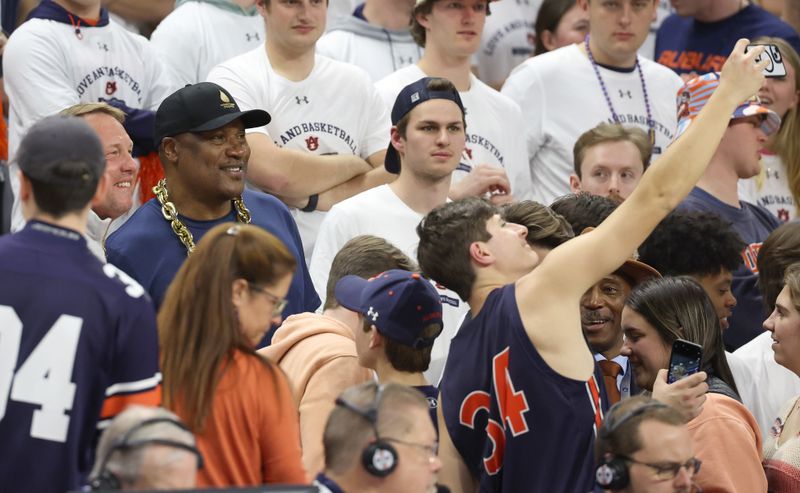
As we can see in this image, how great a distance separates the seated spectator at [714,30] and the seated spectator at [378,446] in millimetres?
5858

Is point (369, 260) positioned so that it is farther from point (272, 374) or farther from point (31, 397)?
point (31, 397)

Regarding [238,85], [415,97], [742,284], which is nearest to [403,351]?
[415,97]

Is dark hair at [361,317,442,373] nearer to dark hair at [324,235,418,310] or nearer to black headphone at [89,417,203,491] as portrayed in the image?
dark hair at [324,235,418,310]

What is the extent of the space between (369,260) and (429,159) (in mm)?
1281

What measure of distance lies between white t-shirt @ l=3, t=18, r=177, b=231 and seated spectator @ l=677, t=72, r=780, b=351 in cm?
291

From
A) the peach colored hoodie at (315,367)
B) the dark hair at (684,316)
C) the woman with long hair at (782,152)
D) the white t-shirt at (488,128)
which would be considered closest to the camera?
the peach colored hoodie at (315,367)

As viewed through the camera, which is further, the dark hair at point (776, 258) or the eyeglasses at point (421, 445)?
the dark hair at point (776, 258)

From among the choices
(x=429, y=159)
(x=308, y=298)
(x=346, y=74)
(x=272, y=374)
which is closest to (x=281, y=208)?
(x=308, y=298)

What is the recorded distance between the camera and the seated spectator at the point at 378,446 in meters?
3.70

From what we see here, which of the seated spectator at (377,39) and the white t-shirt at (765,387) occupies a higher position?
the seated spectator at (377,39)

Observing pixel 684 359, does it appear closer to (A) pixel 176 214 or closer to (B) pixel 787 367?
(B) pixel 787 367

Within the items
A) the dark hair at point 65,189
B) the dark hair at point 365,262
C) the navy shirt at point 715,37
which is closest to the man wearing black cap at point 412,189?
the dark hair at point 365,262

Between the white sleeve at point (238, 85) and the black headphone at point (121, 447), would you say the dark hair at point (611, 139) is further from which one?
the black headphone at point (121, 447)

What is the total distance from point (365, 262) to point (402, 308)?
726 mm
